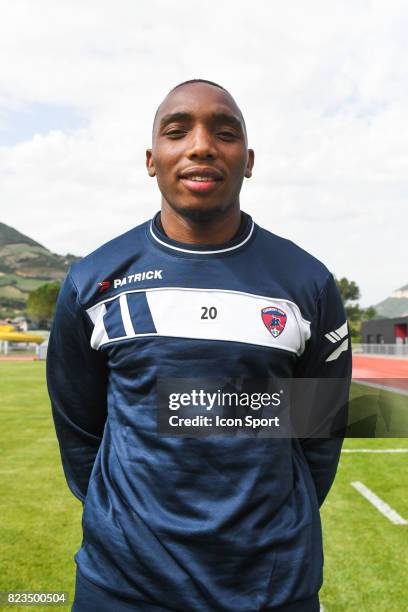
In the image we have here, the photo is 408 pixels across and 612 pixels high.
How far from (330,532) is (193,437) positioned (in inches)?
153

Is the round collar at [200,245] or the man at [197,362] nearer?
the man at [197,362]

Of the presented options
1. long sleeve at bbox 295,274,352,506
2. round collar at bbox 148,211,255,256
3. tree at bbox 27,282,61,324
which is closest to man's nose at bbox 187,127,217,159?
round collar at bbox 148,211,255,256

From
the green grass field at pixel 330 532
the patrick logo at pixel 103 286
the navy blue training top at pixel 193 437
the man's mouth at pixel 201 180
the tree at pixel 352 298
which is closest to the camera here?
the navy blue training top at pixel 193 437

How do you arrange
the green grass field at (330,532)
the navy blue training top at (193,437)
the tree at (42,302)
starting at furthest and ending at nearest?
the tree at (42,302) < the green grass field at (330,532) < the navy blue training top at (193,437)

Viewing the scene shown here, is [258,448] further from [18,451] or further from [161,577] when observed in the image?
[18,451]

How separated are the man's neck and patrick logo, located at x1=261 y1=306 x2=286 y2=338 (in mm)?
261

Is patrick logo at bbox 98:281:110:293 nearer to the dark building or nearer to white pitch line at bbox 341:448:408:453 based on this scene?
white pitch line at bbox 341:448:408:453

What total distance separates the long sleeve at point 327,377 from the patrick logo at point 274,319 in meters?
0.14

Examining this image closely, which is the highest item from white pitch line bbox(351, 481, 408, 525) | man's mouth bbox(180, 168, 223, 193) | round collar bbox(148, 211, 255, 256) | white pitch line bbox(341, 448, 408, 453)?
man's mouth bbox(180, 168, 223, 193)

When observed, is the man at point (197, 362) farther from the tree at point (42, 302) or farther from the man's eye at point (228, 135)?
the tree at point (42, 302)

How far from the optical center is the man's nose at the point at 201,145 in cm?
168

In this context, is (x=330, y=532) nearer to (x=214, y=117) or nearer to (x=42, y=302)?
(x=214, y=117)

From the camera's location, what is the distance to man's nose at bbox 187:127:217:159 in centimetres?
168

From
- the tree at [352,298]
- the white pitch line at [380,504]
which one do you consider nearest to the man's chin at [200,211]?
the white pitch line at [380,504]
